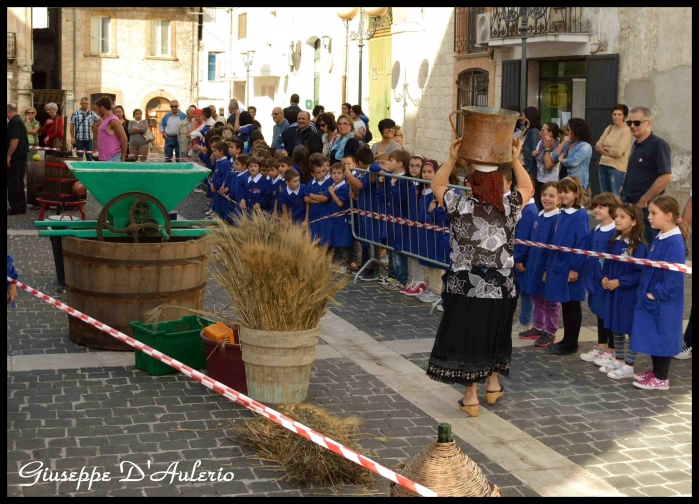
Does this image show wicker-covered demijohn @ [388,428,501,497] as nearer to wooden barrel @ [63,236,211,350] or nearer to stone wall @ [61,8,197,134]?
wooden barrel @ [63,236,211,350]

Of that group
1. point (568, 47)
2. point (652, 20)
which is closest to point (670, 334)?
point (652, 20)

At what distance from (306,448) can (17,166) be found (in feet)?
45.0

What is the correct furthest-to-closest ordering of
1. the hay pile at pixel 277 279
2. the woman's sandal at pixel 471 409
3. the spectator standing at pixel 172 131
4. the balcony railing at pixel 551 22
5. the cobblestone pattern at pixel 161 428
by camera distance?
the spectator standing at pixel 172 131 → the balcony railing at pixel 551 22 → the woman's sandal at pixel 471 409 → the hay pile at pixel 277 279 → the cobblestone pattern at pixel 161 428

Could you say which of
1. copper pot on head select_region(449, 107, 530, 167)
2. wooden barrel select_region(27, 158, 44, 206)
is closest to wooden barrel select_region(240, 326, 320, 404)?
copper pot on head select_region(449, 107, 530, 167)

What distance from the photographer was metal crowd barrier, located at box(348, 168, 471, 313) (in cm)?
1074

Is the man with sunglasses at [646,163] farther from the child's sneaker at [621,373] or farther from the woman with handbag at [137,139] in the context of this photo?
the woman with handbag at [137,139]

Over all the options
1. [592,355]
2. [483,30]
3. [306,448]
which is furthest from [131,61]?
[306,448]

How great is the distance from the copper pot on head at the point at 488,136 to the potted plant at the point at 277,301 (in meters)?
1.27

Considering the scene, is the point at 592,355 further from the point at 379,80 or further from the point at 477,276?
the point at 379,80

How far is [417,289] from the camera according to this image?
1146 centimetres

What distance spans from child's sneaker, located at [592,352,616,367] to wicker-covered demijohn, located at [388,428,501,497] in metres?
3.80

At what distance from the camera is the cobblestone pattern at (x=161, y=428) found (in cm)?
560

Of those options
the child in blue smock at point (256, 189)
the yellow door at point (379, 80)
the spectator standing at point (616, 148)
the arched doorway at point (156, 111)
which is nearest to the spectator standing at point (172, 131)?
Answer: the yellow door at point (379, 80)

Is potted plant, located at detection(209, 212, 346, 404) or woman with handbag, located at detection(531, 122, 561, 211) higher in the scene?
woman with handbag, located at detection(531, 122, 561, 211)
